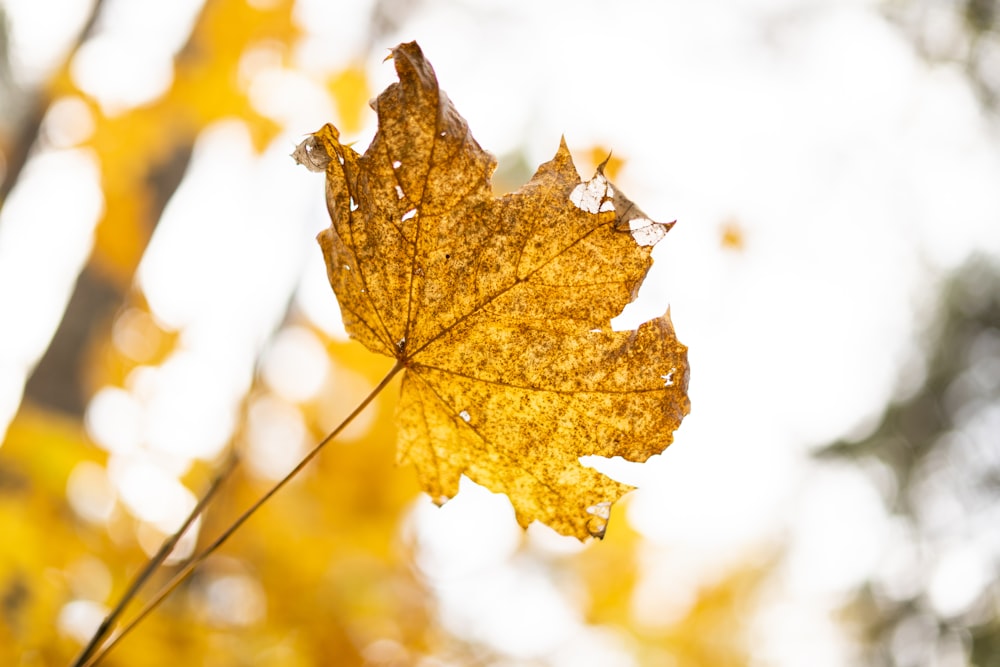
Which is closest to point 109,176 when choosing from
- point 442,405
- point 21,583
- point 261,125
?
point 261,125

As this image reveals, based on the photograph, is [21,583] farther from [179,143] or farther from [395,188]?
[179,143]

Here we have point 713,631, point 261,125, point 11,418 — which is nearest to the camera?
point 11,418

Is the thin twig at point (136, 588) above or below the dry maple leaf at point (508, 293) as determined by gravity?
below

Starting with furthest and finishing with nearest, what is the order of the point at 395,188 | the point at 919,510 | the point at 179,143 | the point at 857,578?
the point at 857,578 → the point at 919,510 → the point at 179,143 → the point at 395,188

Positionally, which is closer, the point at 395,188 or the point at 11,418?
the point at 395,188

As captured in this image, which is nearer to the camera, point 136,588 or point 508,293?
point 508,293

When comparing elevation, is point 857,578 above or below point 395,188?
above

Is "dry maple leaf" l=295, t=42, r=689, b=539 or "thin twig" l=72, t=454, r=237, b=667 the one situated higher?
"dry maple leaf" l=295, t=42, r=689, b=539

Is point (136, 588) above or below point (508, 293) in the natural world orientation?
below
